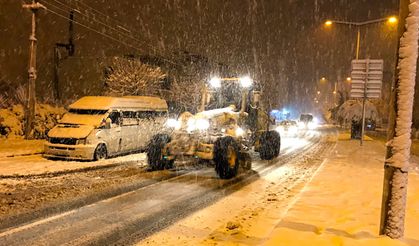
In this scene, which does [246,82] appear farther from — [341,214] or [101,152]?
[341,214]

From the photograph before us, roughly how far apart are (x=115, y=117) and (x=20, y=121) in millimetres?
9304

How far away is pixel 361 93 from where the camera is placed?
21656 mm

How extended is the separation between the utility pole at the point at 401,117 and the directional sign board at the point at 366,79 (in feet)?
52.6

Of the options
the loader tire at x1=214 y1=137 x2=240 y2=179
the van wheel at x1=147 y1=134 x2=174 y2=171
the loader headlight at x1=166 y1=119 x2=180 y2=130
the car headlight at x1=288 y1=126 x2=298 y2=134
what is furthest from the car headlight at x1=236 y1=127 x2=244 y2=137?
the car headlight at x1=288 y1=126 x2=298 y2=134

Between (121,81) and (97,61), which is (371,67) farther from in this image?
(97,61)

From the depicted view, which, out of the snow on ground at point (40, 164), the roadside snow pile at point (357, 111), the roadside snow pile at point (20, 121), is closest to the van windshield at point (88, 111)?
the snow on ground at point (40, 164)

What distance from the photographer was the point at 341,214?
26.3ft

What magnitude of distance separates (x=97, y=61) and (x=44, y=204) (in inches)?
1546

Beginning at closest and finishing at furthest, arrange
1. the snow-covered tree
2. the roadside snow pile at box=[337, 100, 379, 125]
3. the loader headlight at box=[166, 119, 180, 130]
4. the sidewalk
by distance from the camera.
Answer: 1. the sidewalk
2. the loader headlight at box=[166, 119, 180, 130]
3. the roadside snow pile at box=[337, 100, 379, 125]
4. the snow-covered tree

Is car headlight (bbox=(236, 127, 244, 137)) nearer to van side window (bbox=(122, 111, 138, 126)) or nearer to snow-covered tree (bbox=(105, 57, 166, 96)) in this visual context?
van side window (bbox=(122, 111, 138, 126))

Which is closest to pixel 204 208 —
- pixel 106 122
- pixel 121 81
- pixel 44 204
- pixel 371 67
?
pixel 44 204

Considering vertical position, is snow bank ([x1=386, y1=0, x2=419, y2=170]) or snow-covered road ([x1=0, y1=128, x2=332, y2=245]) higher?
snow bank ([x1=386, y1=0, x2=419, y2=170])

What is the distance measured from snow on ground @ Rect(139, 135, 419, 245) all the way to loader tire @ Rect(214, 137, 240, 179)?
1.21m

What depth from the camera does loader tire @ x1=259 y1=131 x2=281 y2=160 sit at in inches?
711
